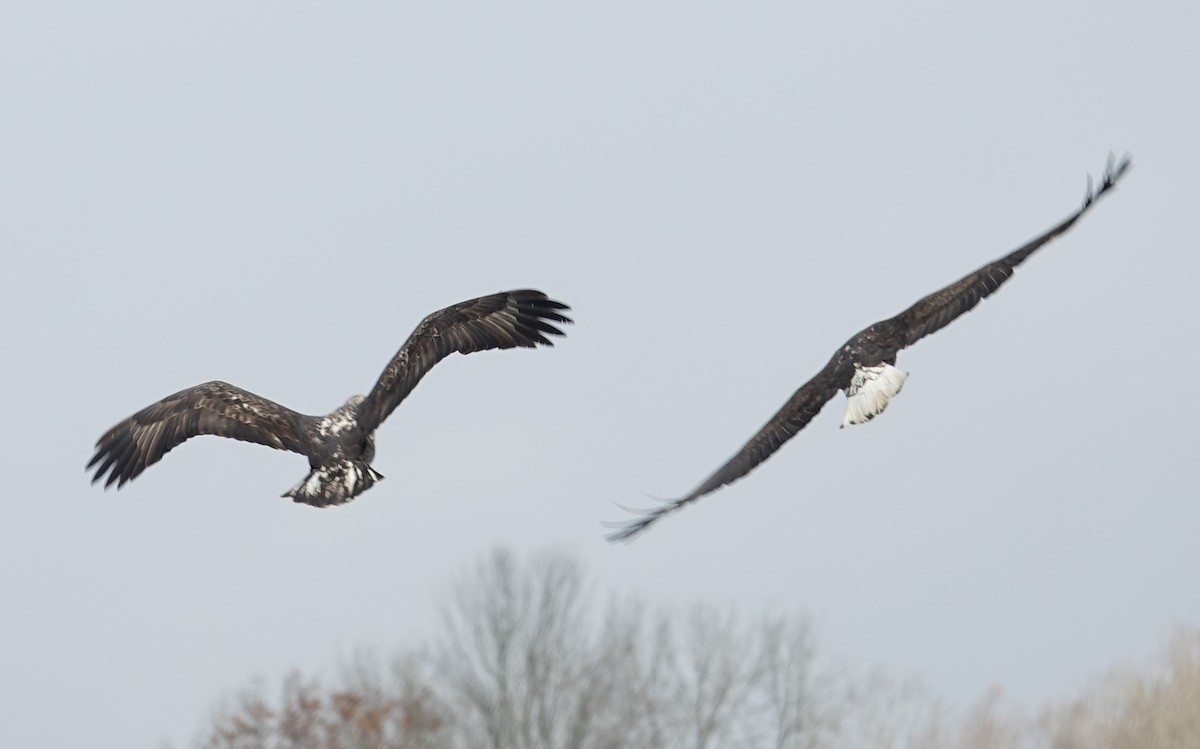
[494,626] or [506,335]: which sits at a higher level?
[494,626]

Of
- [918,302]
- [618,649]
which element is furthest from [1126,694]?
[918,302]

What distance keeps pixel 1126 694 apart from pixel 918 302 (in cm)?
2056

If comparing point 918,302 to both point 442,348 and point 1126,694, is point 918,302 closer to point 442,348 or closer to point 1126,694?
point 442,348

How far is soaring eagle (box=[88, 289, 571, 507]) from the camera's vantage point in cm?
1338

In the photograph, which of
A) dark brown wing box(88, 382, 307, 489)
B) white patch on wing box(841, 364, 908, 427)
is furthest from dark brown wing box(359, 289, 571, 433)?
white patch on wing box(841, 364, 908, 427)

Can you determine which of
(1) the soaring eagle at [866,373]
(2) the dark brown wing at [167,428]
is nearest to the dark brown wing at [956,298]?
(1) the soaring eagle at [866,373]

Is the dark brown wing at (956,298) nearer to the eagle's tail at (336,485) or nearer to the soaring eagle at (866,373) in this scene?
the soaring eagle at (866,373)

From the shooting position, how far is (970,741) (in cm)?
3541

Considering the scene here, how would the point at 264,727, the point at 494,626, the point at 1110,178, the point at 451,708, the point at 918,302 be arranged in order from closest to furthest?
1. the point at 1110,178
2. the point at 918,302
3. the point at 264,727
4. the point at 451,708
5. the point at 494,626

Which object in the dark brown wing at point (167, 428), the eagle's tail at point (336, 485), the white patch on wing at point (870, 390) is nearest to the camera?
the eagle's tail at point (336, 485)

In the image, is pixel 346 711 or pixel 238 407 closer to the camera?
pixel 238 407

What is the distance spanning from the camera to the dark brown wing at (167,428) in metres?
14.0

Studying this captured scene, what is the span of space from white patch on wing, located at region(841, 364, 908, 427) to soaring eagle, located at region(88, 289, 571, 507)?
6.85 ft

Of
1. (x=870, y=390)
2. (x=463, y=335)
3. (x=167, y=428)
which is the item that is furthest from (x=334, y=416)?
(x=870, y=390)
